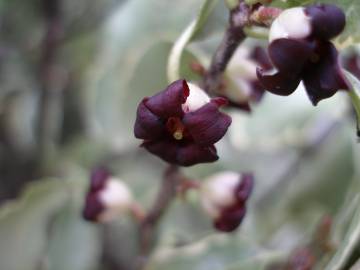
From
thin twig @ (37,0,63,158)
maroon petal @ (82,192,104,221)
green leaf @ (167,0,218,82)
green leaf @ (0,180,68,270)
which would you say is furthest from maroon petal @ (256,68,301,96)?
thin twig @ (37,0,63,158)

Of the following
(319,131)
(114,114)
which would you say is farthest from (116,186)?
(319,131)

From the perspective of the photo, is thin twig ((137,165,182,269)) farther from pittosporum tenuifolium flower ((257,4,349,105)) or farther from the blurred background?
pittosporum tenuifolium flower ((257,4,349,105))

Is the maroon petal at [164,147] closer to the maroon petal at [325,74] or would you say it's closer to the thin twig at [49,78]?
the maroon petal at [325,74]

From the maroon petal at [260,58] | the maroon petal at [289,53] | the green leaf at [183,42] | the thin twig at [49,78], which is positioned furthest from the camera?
the thin twig at [49,78]

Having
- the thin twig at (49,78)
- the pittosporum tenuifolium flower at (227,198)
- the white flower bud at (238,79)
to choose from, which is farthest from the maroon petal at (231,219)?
the thin twig at (49,78)

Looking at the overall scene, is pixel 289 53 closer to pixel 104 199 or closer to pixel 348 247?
pixel 348 247

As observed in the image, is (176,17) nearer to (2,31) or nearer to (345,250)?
(2,31)
